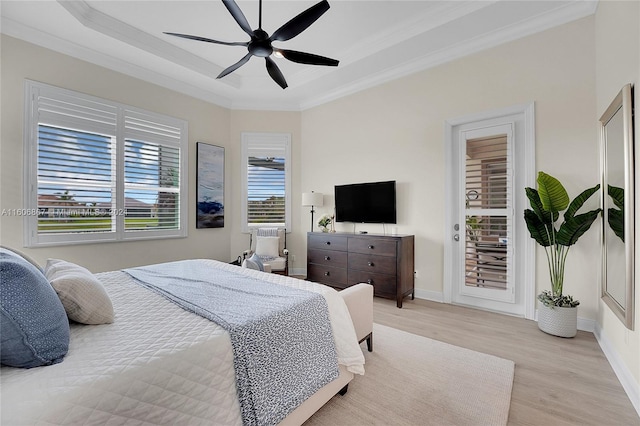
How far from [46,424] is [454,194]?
12.7 ft

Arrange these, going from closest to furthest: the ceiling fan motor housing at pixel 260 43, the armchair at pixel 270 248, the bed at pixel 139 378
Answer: the bed at pixel 139 378, the ceiling fan motor housing at pixel 260 43, the armchair at pixel 270 248

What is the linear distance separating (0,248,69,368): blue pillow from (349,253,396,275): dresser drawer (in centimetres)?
316

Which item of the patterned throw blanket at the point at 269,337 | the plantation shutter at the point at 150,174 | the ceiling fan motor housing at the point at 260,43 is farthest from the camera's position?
the plantation shutter at the point at 150,174

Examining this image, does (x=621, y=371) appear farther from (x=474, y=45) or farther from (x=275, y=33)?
(x=275, y=33)

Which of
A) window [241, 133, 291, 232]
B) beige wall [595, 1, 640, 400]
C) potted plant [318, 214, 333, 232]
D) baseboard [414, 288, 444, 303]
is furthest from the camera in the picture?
window [241, 133, 291, 232]

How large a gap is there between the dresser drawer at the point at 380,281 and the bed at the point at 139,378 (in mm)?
2156

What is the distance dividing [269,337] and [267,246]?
134 inches

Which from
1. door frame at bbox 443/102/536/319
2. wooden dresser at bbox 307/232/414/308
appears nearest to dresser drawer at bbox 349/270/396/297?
wooden dresser at bbox 307/232/414/308

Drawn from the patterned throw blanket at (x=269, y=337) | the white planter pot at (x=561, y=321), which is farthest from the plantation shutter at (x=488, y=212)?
the patterned throw blanket at (x=269, y=337)

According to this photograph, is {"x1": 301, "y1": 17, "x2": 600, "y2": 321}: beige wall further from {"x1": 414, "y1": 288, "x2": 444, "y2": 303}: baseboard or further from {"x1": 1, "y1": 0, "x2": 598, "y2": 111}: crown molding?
{"x1": 1, "y1": 0, "x2": 598, "y2": 111}: crown molding

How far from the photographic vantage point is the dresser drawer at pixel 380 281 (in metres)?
3.58

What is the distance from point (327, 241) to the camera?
4.28 metres

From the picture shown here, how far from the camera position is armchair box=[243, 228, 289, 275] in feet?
14.6

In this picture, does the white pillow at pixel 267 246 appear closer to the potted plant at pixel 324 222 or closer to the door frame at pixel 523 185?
the potted plant at pixel 324 222
